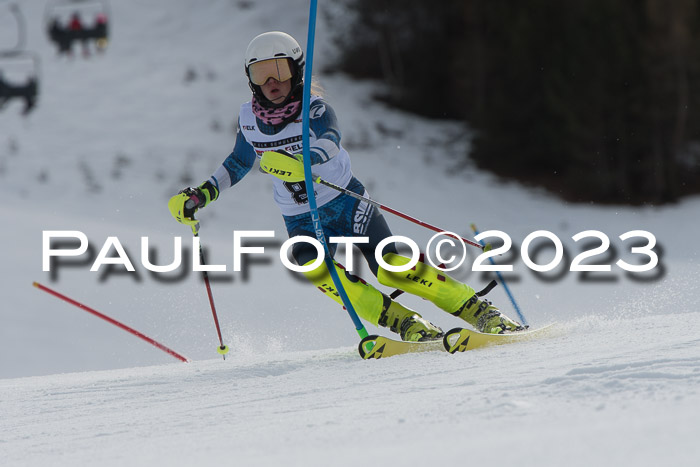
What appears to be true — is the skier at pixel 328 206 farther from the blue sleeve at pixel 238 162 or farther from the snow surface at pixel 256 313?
the snow surface at pixel 256 313

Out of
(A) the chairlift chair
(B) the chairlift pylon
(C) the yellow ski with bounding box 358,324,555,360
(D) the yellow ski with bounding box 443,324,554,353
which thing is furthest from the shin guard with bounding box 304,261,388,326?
(A) the chairlift chair

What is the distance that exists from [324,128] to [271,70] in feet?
1.19

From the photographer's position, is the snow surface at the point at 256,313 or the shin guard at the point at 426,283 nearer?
the snow surface at the point at 256,313

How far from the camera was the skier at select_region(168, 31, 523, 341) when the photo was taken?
387cm

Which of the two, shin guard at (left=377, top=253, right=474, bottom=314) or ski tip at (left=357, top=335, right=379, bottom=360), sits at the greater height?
shin guard at (left=377, top=253, right=474, bottom=314)

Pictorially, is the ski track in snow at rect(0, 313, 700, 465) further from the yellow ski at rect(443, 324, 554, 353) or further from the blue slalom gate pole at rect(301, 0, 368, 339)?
the blue slalom gate pole at rect(301, 0, 368, 339)

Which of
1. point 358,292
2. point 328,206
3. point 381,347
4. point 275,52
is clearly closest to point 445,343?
point 381,347

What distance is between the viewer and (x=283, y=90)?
391 centimetres

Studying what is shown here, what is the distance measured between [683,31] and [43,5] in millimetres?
15152

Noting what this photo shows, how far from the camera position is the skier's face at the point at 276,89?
12.7ft

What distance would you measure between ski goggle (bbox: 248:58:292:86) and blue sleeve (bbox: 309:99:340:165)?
192mm

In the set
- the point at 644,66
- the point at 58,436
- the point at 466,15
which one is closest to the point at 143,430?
the point at 58,436

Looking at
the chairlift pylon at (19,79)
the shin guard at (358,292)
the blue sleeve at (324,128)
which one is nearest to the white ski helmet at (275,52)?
the blue sleeve at (324,128)

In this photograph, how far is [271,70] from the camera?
3.85 m
